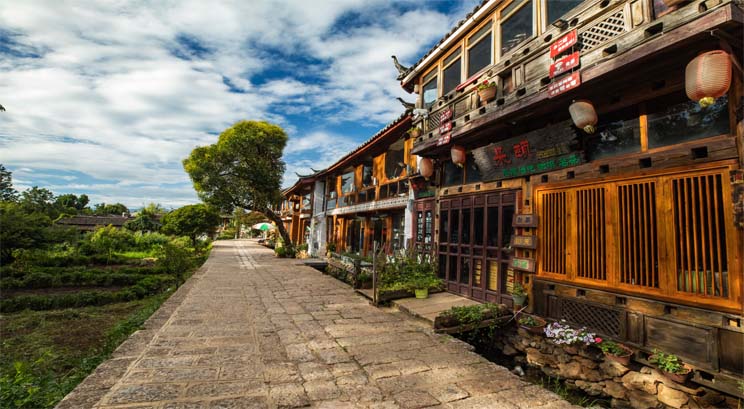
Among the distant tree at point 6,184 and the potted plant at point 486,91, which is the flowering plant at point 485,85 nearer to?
the potted plant at point 486,91

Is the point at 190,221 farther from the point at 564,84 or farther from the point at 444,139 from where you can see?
the point at 564,84

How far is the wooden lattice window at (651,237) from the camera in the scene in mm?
3484

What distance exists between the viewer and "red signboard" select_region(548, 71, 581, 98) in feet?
14.2

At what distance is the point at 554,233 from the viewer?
17.6 ft

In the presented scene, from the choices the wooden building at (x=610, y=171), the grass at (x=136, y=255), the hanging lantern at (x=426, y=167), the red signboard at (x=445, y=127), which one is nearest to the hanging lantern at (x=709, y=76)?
the wooden building at (x=610, y=171)

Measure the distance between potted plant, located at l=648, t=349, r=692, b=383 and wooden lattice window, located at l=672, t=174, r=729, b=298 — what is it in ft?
2.56

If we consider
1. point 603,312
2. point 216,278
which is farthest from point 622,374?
point 216,278

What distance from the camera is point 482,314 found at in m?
5.45

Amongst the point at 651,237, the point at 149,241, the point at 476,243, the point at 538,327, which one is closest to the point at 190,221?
the point at 149,241

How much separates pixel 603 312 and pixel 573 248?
0.98 metres

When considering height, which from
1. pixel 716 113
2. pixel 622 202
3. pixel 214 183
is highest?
pixel 214 183

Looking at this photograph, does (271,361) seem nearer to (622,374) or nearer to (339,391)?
(339,391)

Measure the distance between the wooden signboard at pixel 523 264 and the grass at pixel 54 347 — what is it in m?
6.24

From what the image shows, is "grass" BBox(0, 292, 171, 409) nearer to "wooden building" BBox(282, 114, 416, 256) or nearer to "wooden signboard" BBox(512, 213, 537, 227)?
"wooden signboard" BBox(512, 213, 537, 227)
